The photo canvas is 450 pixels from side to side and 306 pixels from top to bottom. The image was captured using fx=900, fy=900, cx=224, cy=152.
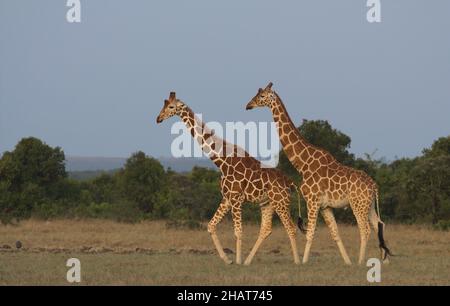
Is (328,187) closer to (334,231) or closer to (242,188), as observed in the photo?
(334,231)

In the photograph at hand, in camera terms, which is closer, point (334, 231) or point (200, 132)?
point (334, 231)

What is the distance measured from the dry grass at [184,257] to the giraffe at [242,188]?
1.64 ft

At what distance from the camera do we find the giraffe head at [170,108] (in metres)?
14.2

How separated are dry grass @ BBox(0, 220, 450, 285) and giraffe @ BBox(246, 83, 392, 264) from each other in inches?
22.5

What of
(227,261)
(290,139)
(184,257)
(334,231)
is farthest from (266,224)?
(184,257)

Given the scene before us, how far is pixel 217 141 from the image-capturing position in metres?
14.3

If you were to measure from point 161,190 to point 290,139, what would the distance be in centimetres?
1630

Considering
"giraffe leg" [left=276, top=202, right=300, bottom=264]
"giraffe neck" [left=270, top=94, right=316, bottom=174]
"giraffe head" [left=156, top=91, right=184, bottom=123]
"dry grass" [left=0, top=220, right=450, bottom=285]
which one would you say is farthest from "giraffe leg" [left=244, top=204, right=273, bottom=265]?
"giraffe head" [left=156, top=91, right=184, bottom=123]

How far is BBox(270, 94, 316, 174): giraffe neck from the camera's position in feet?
46.3

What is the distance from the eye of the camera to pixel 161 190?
30188 mm

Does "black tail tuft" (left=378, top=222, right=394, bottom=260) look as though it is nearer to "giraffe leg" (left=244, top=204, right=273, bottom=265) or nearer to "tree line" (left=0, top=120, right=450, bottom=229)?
"giraffe leg" (left=244, top=204, right=273, bottom=265)

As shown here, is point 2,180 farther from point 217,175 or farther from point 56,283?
point 56,283

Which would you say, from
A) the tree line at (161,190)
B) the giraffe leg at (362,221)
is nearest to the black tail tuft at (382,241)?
the giraffe leg at (362,221)
